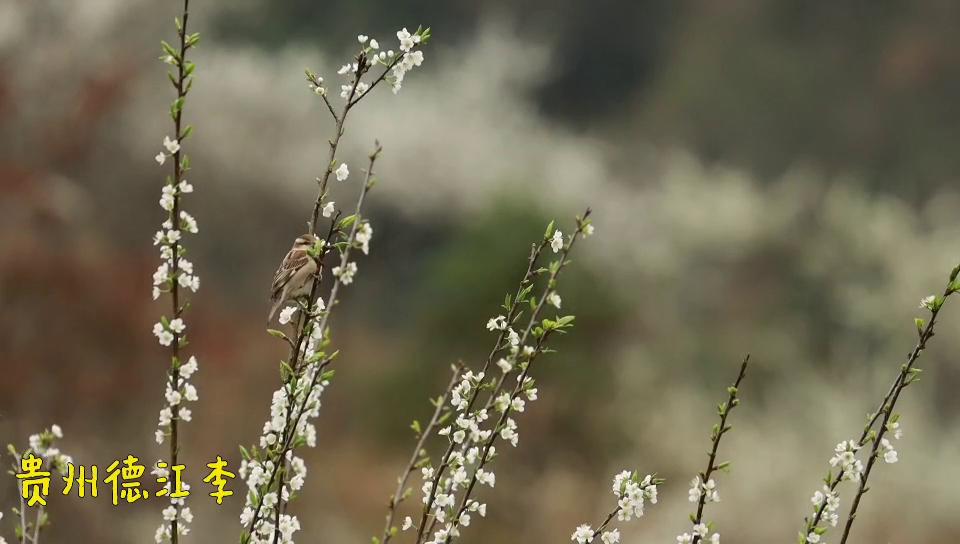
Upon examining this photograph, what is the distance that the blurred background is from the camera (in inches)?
160

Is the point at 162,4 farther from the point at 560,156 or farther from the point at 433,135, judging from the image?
the point at 560,156

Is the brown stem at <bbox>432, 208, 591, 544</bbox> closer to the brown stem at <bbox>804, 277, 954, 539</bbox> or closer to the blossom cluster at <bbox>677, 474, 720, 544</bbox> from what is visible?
the blossom cluster at <bbox>677, 474, 720, 544</bbox>

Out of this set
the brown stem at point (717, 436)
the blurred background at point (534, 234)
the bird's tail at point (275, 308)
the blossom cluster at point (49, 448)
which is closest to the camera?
the blossom cluster at point (49, 448)

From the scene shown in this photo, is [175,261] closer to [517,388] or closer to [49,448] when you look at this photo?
[49,448]

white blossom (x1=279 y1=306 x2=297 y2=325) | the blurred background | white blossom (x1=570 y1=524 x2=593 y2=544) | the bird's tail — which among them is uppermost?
the blurred background

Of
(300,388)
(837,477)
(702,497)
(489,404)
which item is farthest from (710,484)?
(300,388)

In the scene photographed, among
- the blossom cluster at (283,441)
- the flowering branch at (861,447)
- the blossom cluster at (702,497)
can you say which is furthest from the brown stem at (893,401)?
the blossom cluster at (283,441)

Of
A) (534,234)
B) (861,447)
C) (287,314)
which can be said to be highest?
(534,234)

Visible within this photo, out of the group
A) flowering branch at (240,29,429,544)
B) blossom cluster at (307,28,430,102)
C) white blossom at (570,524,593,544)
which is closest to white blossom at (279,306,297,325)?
flowering branch at (240,29,429,544)

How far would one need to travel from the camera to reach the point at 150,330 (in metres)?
4.07

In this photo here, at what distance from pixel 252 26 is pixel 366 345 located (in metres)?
1.57

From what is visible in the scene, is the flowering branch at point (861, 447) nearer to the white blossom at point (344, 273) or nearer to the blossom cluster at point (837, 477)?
the blossom cluster at point (837, 477)

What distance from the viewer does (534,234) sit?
4.27 meters

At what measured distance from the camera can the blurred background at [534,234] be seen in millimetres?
4055
